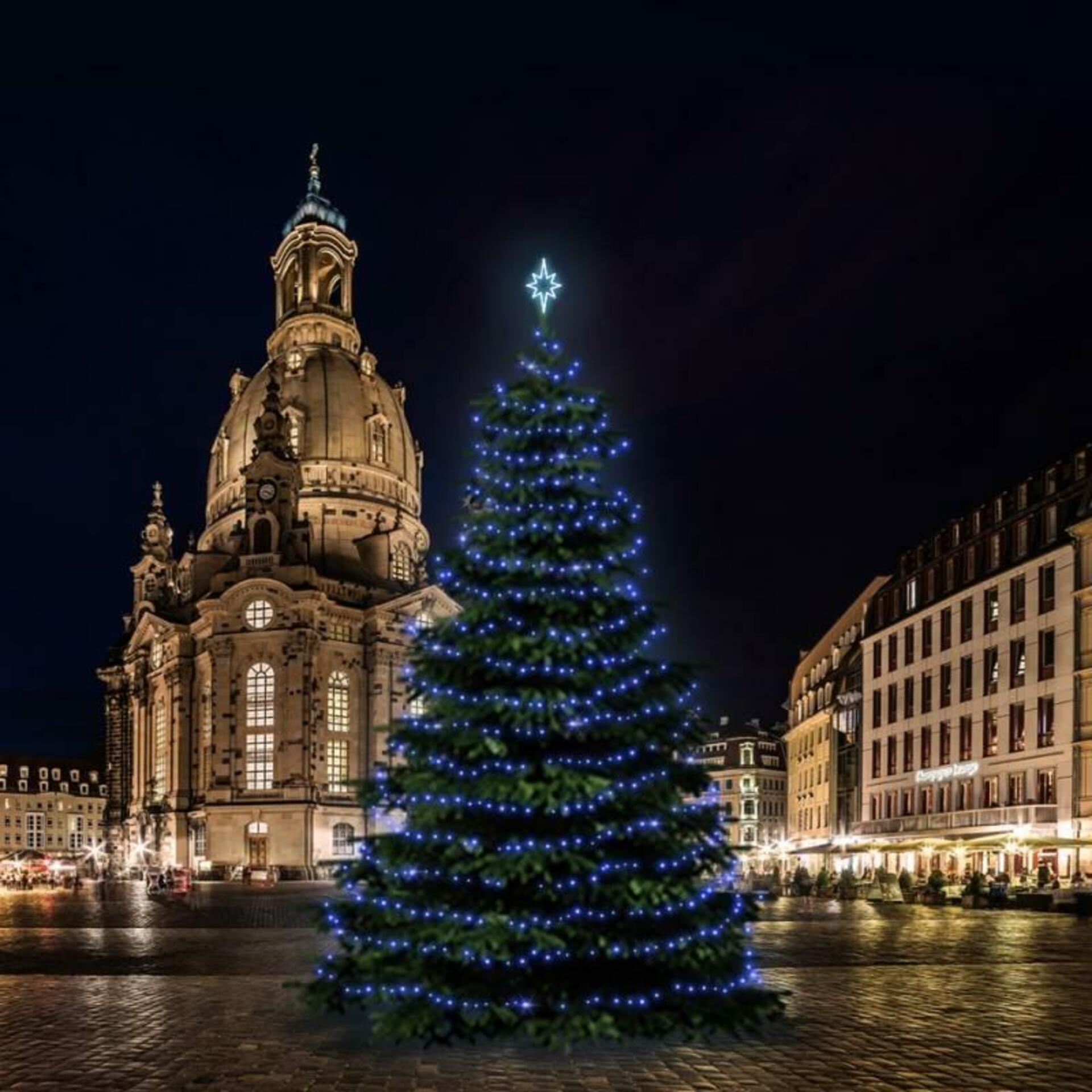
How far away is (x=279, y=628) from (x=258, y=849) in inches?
658

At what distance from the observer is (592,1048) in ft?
42.5

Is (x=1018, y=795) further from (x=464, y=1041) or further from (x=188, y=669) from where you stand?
(x=188, y=669)

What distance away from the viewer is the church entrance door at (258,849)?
3659 inches

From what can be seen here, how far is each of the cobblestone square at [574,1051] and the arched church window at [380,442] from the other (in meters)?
89.7

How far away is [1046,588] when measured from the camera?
53.9m

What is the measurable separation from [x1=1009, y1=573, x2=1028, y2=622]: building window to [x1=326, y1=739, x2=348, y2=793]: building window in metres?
55.9

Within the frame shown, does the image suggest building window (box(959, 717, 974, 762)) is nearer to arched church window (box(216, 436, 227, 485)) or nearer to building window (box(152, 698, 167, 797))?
building window (box(152, 698, 167, 797))

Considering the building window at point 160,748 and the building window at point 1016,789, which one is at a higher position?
the building window at point 1016,789

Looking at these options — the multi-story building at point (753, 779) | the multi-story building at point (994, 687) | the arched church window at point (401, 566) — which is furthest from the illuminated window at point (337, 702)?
the multi-story building at point (753, 779)

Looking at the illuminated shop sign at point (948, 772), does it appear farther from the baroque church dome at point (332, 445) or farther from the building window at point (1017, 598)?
the baroque church dome at point (332, 445)

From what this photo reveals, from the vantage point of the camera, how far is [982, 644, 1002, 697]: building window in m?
57.8

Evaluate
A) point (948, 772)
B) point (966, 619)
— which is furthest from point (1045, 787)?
point (966, 619)

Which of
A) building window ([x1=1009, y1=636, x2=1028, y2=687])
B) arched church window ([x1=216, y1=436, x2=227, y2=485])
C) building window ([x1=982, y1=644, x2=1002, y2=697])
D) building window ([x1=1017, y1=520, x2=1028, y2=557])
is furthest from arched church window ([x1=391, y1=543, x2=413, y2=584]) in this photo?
building window ([x1=1009, y1=636, x2=1028, y2=687])

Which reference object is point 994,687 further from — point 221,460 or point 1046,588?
point 221,460
